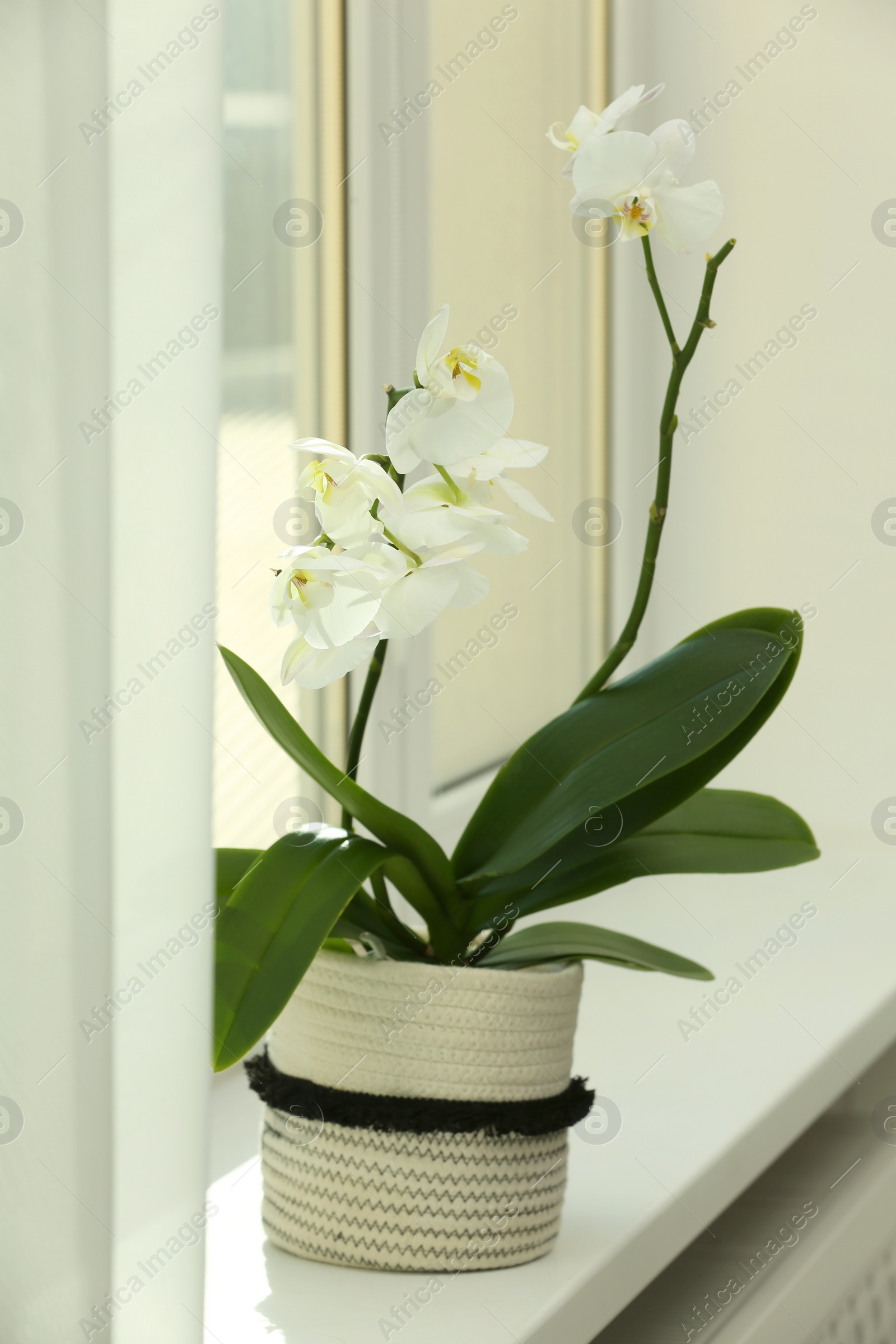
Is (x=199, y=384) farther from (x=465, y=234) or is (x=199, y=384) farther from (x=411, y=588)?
(x=465, y=234)

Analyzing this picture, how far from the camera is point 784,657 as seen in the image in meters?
0.69

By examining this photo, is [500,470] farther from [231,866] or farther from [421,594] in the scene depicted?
[231,866]

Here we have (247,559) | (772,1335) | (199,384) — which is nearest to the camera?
(199,384)

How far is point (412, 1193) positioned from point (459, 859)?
0.18 m

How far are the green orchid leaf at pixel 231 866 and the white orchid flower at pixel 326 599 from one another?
164 mm

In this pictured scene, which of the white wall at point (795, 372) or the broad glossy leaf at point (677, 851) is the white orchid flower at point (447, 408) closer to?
the broad glossy leaf at point (677, 851)

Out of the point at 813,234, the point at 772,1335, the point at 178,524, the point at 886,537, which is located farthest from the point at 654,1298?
the point at 813,234

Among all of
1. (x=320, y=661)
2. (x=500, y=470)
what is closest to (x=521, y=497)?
(x=500, y=470)

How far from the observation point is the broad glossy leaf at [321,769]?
67 cm

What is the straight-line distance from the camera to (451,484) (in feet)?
2.06

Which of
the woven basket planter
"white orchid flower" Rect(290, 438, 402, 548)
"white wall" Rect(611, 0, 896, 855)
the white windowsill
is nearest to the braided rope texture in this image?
the woven basket planter

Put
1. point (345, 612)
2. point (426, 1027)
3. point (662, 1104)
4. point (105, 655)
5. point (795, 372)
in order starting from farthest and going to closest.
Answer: point (795, 372) → point (662, 1104) → point (426, 1027) → point (345, 612) → point (105, 655)

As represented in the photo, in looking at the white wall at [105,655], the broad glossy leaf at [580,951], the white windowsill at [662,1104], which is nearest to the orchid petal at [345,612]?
the white wall at [105,655]

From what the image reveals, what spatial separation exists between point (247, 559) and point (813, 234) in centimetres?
92
